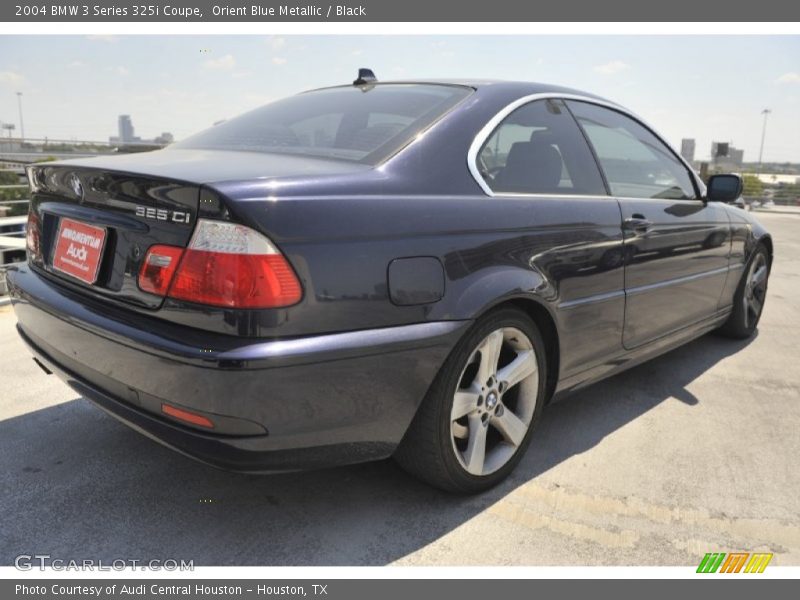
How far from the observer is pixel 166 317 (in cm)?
185

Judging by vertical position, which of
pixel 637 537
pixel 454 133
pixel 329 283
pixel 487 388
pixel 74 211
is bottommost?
pixel 637 537

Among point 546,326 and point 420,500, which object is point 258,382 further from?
point 546,326

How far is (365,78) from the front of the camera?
10.6 ft

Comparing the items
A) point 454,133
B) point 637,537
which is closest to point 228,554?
point 637,537

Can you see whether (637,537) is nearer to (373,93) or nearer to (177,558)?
(177,558)

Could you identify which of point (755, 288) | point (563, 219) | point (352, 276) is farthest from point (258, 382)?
point (755, 288)

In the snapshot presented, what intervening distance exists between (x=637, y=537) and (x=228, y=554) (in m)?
1.38

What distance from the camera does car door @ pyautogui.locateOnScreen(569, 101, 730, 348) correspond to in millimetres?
3041

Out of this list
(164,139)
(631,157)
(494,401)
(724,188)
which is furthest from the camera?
→ (164,139)

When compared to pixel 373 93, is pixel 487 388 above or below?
below

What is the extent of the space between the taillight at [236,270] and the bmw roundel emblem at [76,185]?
64 cm

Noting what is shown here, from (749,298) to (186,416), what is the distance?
4196 mm

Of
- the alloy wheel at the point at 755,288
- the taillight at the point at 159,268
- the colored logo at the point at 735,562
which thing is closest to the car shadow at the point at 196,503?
the colored logo at the point at 735,562

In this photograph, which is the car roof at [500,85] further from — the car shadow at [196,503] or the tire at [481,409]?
the car shadow at [196,503]
